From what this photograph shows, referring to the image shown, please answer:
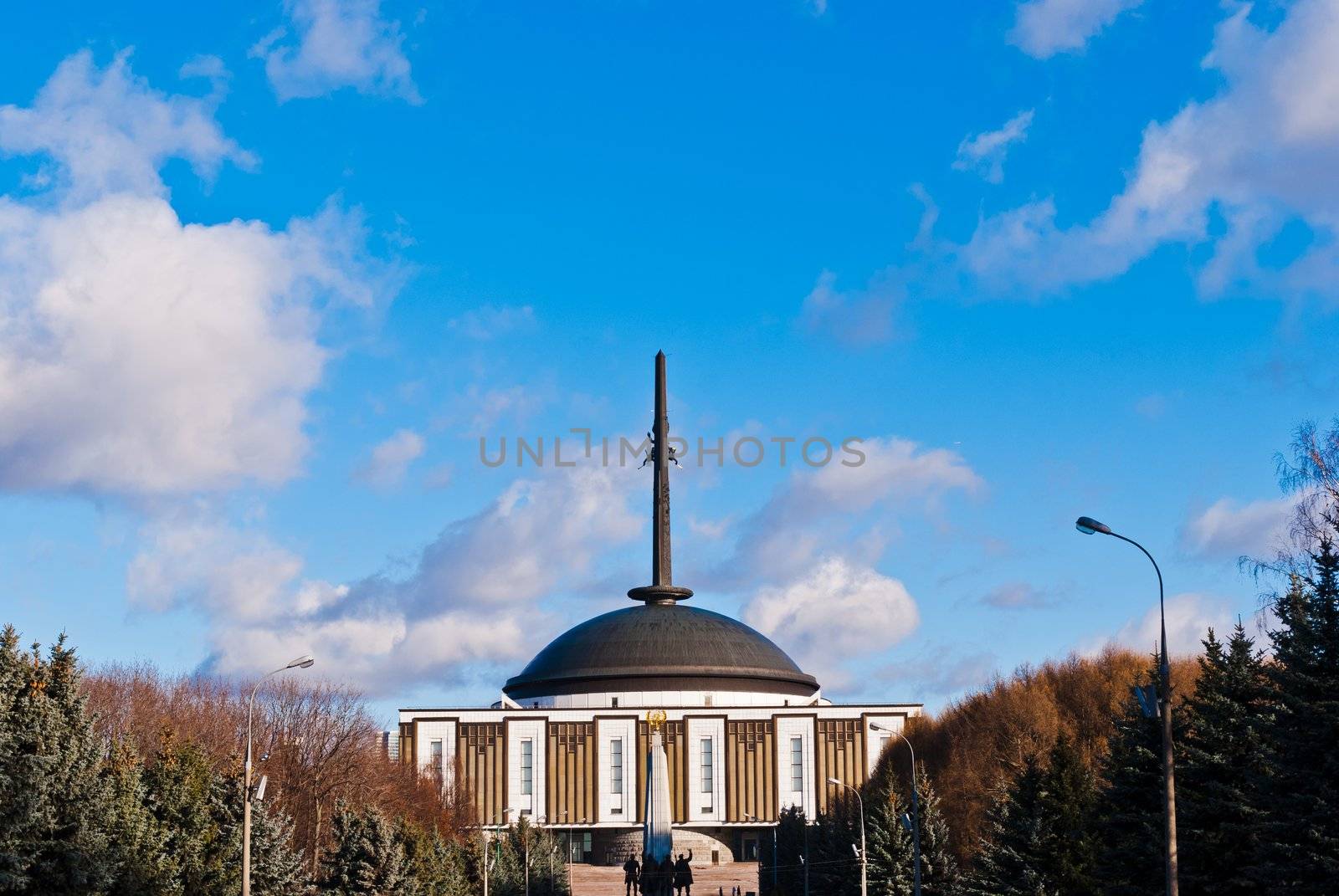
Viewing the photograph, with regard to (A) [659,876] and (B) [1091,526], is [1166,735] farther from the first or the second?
(A) [659,876]

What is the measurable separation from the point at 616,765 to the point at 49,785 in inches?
3366

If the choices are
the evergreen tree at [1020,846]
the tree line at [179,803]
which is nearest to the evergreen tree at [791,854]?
the tree line at [179,803]

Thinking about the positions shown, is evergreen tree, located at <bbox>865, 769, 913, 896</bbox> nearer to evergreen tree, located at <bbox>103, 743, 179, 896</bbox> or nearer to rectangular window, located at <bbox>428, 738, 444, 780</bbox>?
evergreen tree, located at <bbox>103, 743, 179, 896</bbox>

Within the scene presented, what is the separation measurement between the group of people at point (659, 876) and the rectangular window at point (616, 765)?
2996 cm

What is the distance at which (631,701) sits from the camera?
119 meters

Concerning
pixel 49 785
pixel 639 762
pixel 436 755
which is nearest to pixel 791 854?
pixel 639 762

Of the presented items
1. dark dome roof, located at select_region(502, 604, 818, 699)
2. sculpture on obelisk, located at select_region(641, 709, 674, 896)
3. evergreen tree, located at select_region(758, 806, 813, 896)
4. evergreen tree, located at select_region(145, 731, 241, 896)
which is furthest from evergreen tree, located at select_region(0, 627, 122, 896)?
dark dome roof, located at select_region(502, 604, 818, 699)

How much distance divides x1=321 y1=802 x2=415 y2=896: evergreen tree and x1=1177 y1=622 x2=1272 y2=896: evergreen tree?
2348 centimetres

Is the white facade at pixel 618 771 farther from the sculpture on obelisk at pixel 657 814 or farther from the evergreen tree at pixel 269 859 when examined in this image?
the evergreen tree at pixel 269 859

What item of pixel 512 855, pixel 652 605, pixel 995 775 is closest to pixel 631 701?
pixel 652 605

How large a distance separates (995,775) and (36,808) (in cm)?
4676

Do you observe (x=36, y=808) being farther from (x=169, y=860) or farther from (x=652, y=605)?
(x=652, y=605)

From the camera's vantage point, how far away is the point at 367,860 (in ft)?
148

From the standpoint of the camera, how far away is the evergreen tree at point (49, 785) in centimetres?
2898
